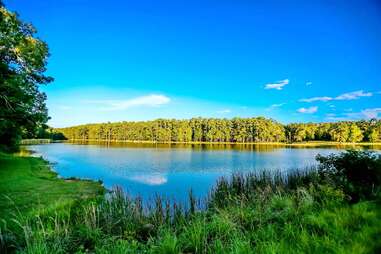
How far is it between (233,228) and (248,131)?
120071mm

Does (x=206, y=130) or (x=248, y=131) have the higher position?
(x=206, y=130)

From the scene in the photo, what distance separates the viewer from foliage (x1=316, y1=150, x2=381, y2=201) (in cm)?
934

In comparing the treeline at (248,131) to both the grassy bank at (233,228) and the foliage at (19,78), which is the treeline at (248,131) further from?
the grassy bank at (233,228)

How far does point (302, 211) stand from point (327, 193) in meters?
1.53

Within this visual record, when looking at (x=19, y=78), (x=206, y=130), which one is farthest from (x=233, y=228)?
(x=206, y=130)

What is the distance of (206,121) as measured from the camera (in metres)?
131

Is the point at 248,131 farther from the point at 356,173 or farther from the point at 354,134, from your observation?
the point at 356,173

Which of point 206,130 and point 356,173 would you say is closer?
point 356,173

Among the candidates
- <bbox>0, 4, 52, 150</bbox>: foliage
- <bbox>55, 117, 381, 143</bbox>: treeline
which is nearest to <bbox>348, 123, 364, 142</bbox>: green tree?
<bbox>55, 117, 381, 143</bbox>: treeline

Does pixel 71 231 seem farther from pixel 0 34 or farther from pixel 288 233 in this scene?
pixel 0 34

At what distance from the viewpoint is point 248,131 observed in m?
124

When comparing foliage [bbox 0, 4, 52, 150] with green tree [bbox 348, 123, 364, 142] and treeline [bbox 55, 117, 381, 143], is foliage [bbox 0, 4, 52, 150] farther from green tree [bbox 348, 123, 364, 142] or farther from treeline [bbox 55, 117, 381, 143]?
green tree [bbox 348, 123, 364, 142]

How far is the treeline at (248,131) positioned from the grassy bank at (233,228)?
362 ft

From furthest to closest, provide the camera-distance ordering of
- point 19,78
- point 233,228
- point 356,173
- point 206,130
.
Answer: point 206,130 < point 19,78 < point 356,173 < point 233,228
